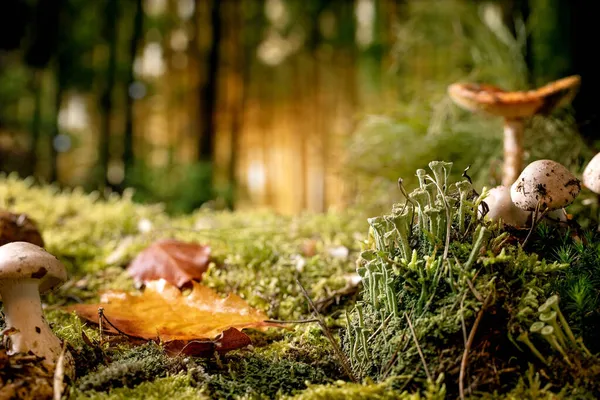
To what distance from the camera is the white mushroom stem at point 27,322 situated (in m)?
1.33

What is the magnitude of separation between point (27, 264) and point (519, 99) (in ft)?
6.92

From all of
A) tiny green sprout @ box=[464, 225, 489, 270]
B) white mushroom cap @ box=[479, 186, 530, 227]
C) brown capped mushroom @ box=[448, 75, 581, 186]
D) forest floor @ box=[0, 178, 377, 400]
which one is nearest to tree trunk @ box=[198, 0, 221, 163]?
forest floor @ box=[0, 178, 377, 400]

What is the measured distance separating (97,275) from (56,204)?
1273 millimetres

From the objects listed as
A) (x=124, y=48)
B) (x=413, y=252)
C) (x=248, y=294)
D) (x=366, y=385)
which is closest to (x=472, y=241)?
(x=413, y=252)

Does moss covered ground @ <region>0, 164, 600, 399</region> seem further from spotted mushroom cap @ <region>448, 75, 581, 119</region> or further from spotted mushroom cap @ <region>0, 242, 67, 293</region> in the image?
spotted mushroom cap @ <region>448, 75, 581, 119</region>

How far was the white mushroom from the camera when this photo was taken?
1297 millimetres

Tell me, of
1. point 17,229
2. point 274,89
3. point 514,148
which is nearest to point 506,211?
point 514,148

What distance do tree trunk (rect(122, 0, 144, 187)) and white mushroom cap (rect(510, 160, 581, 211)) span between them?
867 cm

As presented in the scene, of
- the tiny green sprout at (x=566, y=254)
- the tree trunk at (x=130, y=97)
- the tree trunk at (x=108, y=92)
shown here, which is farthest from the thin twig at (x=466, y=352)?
the tree trunk at (x=108, y=92)

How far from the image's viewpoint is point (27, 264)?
1293 mm

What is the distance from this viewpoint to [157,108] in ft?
48.4

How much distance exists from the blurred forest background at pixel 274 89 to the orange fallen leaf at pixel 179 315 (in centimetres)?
157

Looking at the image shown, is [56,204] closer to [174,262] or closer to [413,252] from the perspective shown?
[174,262]

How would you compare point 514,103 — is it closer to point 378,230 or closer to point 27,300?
→ point 378,230
